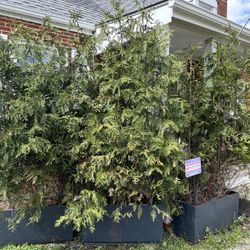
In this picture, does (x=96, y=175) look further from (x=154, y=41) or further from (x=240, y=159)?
(x=240, y=159)

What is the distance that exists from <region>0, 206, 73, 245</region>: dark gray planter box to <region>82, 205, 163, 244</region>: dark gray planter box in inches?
13.3

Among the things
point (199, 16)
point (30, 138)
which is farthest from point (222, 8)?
point (30, 138)

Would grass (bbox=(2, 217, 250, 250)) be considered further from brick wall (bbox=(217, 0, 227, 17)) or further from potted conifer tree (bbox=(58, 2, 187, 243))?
brick wall (bbox=(217, 0, 227, 17))

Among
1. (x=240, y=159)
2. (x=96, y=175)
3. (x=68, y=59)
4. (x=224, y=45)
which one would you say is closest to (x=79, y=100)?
(x=68, y=59)

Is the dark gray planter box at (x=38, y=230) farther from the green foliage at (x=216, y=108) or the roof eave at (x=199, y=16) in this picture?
the roof eave at (x=199, y=16)

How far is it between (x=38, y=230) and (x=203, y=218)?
1.93 meters

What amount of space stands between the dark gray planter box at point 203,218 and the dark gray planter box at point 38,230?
1.37 meters

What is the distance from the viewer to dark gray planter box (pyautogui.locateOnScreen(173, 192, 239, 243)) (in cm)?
366

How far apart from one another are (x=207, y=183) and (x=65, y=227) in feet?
6.04

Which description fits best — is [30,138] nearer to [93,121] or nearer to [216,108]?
[93,121]

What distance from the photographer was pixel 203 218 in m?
3.72

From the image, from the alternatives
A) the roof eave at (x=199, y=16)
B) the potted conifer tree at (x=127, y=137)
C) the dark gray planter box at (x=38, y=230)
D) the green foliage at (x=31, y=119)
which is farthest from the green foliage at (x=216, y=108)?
the dark gray planter box at (x=38, y=230)

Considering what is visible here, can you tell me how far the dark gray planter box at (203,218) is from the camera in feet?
12.0

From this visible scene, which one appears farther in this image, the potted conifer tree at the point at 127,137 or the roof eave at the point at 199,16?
the roof eave at the point at 199,16
